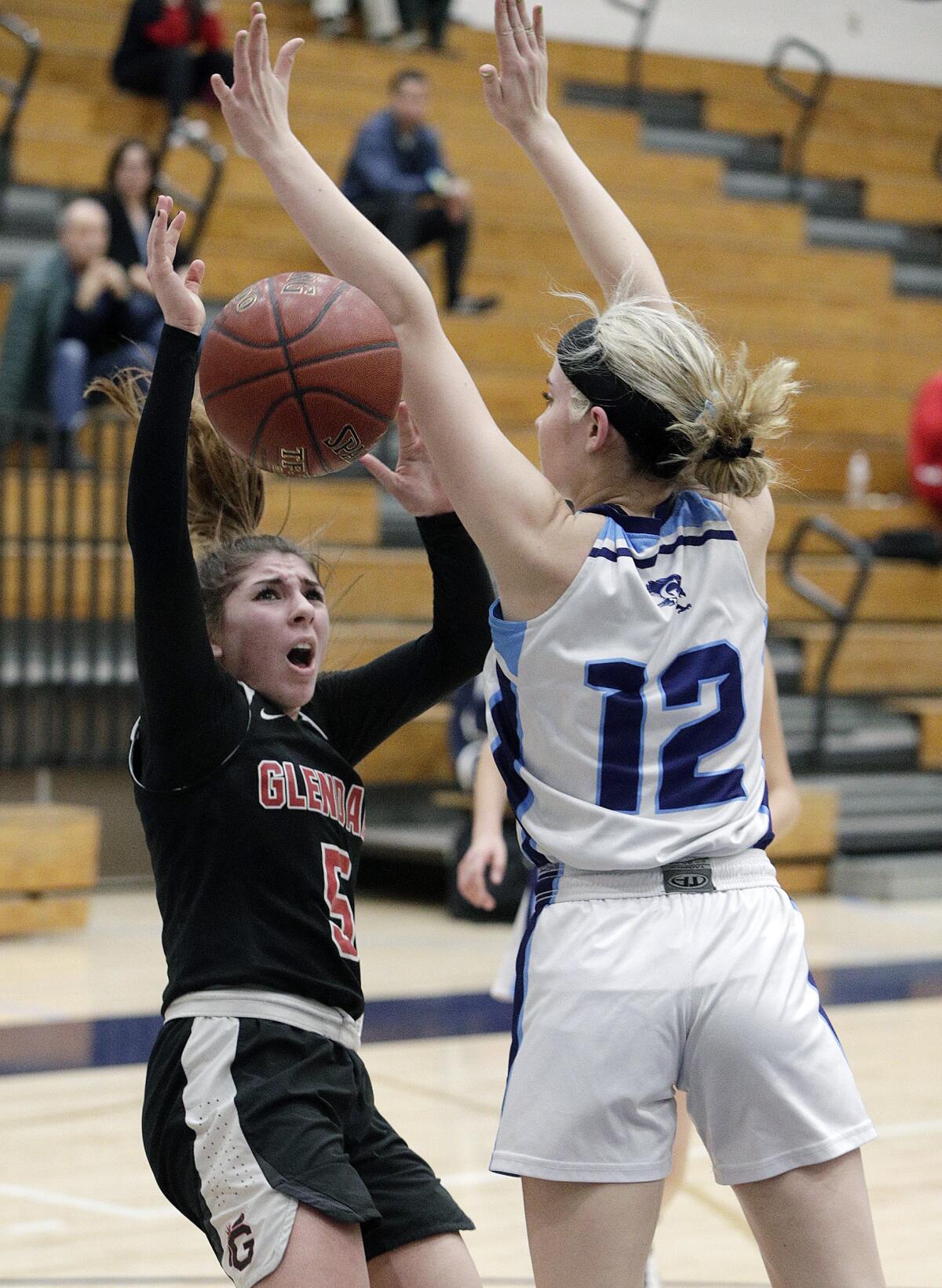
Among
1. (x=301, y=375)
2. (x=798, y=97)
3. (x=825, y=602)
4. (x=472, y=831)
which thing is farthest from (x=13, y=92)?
(x=301, y=375)

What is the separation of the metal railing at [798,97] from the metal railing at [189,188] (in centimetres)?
452

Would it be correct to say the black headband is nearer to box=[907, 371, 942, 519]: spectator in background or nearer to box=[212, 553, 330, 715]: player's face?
box=[212, 553, 330, 715]: player's face

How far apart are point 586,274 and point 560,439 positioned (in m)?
8.93

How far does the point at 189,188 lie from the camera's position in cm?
999

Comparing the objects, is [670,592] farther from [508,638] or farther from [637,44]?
[637,44]

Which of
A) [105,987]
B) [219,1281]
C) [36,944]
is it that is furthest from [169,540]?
[36,944]

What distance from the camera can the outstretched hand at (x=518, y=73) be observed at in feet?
7.48

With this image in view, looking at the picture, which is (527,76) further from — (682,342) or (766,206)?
(766,206)

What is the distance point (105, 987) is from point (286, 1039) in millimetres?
3809

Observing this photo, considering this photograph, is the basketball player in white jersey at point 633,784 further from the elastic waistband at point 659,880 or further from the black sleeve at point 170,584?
the black sleeve at point 170,584

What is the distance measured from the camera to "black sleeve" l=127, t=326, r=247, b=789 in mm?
2035

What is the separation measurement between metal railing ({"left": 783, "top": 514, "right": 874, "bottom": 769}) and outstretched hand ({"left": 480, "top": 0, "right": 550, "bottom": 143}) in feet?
21.4

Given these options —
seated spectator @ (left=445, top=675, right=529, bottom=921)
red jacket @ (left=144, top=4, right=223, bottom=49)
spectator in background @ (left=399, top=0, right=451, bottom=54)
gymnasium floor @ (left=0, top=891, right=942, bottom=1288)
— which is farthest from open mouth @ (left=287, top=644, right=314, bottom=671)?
spectator in background @ (left=399, top=0, right=451, bottom=54)

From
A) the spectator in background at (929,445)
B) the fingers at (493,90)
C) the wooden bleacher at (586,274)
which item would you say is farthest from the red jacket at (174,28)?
the fingers at (493,90)
